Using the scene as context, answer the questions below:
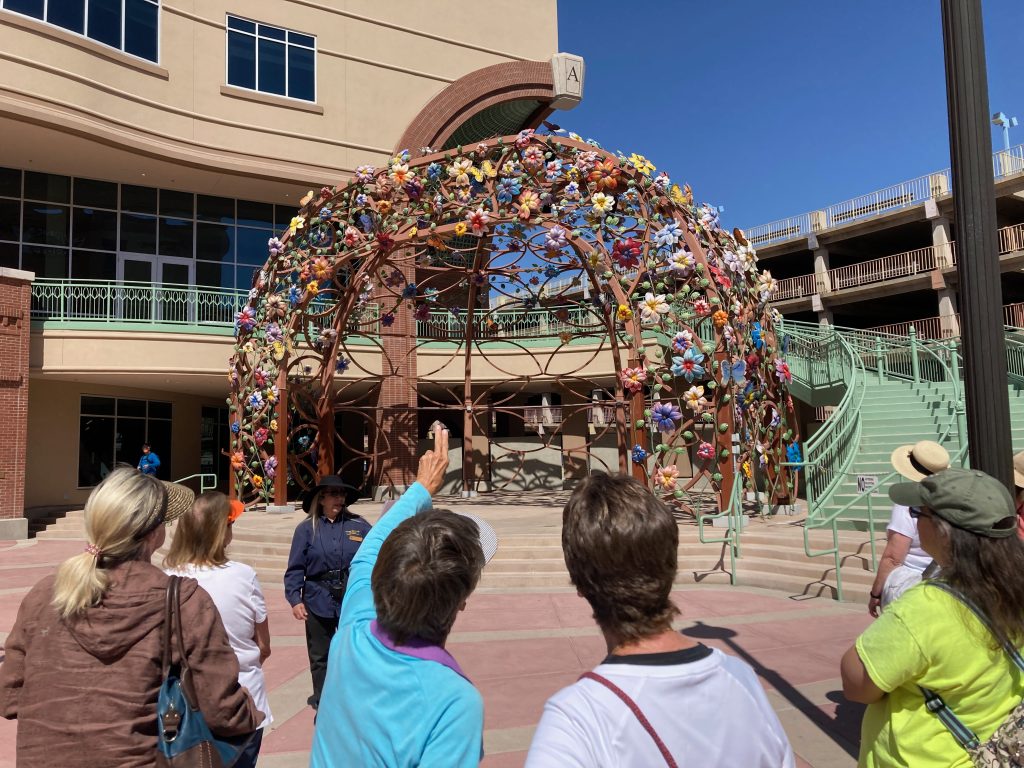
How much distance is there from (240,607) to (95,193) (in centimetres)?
2199

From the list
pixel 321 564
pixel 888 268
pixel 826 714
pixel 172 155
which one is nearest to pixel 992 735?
pixel 826 714

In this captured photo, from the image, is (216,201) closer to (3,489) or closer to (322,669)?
(3,489)

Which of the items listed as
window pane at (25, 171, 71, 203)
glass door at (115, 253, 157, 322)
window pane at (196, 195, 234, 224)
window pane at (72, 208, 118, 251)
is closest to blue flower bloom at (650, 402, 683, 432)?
glass door at (115, 253, 157, 322)

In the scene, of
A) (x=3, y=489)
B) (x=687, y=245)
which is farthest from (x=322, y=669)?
(x=3, y=489)

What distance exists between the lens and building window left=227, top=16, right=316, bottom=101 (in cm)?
2144

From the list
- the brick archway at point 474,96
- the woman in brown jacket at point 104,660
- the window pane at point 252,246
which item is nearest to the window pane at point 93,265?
the window pane at point 252,246

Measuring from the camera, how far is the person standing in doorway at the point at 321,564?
4.95 metres

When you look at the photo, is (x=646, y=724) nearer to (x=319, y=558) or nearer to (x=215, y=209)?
(x=319, y=558)

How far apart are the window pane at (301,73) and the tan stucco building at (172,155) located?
0.06m

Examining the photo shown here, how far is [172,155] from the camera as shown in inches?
782

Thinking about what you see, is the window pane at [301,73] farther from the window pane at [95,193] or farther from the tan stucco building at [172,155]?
the window pane at [95,193]

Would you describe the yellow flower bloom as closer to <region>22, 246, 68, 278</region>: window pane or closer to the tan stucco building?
the tan stucco building

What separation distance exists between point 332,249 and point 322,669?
11309 millimetres

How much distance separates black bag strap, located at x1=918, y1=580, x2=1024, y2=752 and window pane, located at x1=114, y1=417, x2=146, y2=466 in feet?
72.8
